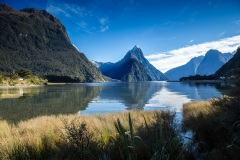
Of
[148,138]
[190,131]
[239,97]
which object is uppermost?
[239,97]

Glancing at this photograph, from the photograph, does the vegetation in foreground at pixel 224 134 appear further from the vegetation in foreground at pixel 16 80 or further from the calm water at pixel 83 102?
the vegetation in foreground at pixel 16 80

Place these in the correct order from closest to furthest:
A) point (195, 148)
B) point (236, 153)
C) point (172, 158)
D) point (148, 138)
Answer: point (236, 153) → point (172, 158) → point (148, 138) → point (195, 148)

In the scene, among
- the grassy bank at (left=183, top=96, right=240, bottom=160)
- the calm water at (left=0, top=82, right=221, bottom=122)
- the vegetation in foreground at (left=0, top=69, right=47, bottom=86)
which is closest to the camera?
the grassy bank at (left=183, top=96, right=240, bottom=160)

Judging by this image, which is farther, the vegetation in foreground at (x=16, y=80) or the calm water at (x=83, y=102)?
the vegetation in foreground at (x=16, y=80)

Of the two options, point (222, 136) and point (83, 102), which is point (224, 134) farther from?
point (83, 102)

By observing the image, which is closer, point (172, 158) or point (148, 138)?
point (172, 158)

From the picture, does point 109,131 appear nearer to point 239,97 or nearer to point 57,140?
point 57,140

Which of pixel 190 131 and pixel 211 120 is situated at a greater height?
pixel 211 120

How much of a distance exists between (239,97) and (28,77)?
505 ft

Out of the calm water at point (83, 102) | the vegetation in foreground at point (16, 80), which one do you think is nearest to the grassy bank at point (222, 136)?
the calm water at point (83, 102)

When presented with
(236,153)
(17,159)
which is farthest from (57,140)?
(236,153)

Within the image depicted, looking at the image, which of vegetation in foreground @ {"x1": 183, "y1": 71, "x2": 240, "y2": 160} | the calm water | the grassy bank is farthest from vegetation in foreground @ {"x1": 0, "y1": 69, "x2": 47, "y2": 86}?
vegetation in foreground @ {"x1": 183, "y1": 71, "x2": 240, "y2": 160}

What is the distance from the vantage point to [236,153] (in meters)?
5.41

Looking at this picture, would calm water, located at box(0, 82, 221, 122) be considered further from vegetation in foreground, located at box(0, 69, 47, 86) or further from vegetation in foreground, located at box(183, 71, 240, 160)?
vegetation in foreground, located at box(0, 69, 47, 86)
